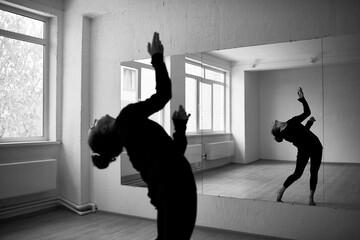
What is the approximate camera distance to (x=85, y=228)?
4039mm

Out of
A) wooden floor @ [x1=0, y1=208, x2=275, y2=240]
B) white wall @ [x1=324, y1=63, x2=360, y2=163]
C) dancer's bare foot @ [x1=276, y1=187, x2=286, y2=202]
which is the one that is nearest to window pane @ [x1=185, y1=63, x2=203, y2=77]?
white wall @ [x1=324, y1=63, x2=360, y2=163]

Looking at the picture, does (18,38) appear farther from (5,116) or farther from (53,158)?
(53,158)

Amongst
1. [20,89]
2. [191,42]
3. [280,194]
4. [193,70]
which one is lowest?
[280,194]

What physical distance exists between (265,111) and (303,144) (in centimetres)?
52

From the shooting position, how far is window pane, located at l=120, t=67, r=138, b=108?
14.8ft

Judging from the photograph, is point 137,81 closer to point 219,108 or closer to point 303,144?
point 219,108

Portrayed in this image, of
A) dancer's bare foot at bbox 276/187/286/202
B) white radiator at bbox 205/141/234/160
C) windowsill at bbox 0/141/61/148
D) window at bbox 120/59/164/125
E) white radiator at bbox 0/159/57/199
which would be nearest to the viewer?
dancer's bare foot at bbox 276/187/286/202

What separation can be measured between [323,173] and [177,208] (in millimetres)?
2306

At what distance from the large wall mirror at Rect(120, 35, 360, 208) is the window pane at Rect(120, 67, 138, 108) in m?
0.06

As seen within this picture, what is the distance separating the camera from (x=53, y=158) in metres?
4.91

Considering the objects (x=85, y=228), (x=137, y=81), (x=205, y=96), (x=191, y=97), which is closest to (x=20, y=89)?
(x=137, y=81)

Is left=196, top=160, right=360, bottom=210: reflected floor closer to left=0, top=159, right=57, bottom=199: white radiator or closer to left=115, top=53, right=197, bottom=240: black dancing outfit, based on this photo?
left=0, top=159, right=57, bottom=199: white radiator

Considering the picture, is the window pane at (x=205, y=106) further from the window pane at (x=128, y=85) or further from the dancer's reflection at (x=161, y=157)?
the dancer's reflection at (x=161, y=157)

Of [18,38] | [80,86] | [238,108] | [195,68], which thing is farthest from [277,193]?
[18,38]
